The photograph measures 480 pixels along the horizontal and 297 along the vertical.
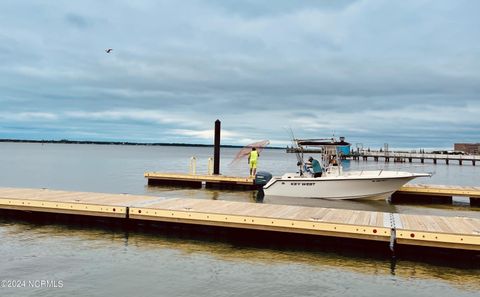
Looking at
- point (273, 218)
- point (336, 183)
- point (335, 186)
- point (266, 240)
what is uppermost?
point (336, 183)

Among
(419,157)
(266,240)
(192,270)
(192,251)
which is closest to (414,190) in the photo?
(266,240)

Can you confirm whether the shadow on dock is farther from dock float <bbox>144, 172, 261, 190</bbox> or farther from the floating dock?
dock float <bbox>144, 172, 261, 190</bbox>

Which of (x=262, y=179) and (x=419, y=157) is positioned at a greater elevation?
(x=419, y=157)

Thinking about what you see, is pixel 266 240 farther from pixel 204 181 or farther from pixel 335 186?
pixel 204 181

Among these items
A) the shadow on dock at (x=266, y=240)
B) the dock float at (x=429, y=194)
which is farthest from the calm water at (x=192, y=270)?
the dock float at (x=429, y=194)

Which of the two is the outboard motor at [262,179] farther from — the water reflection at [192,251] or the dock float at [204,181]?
the water reflection at [192,251]

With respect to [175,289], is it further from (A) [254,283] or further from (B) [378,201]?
(B) [378,201]

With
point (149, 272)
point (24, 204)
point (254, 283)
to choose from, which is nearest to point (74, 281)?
point (149, 272)

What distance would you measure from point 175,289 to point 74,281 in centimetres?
202

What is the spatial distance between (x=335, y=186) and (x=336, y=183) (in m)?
0.17

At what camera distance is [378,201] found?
68.9 feet

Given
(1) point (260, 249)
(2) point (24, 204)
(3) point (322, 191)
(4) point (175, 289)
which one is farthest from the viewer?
(3) point (322, 191)

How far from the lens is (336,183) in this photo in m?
20.0

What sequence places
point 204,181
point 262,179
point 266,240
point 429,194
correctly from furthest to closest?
point 204,181
point 262,179
point 429,194
point 266,240
